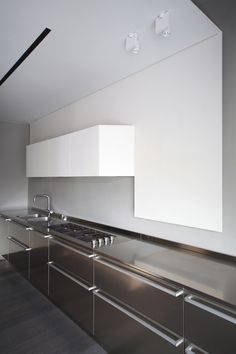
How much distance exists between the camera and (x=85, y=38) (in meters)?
1.74

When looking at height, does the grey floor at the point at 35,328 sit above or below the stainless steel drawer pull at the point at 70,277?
below

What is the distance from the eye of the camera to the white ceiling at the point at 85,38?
1.42m

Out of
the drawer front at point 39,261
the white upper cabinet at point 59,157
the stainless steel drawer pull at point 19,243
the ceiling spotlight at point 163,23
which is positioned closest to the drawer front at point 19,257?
the stainless steel drawer pull at point 19,243

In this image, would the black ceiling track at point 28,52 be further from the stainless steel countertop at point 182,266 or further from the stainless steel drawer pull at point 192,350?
the stainless steel drawer pull at point 192,350

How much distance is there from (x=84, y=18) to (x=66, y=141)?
1389 mm

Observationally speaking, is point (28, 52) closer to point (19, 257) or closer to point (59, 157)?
point (59, 157)

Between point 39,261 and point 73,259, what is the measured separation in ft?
2.73

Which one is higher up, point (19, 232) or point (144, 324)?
point (19, 232)

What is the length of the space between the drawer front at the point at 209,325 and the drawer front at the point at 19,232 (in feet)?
7.75

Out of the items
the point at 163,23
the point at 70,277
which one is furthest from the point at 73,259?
the point at 163,23

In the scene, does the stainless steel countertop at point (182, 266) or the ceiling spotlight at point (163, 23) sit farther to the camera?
the ceiling spotlight at point (163, 23)

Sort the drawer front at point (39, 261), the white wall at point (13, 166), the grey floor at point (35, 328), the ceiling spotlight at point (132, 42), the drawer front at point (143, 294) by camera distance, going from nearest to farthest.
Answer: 1. the drawer front at point (143, 294)
2. the ceiling spotlight at point (132, 42)
3. the grey floor at point (35, 328)
4. the drawer front at point (39, 261)
5. the white wall at point (13, 166)

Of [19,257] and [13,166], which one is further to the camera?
[13,166]

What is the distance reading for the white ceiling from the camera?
55.8 inches
